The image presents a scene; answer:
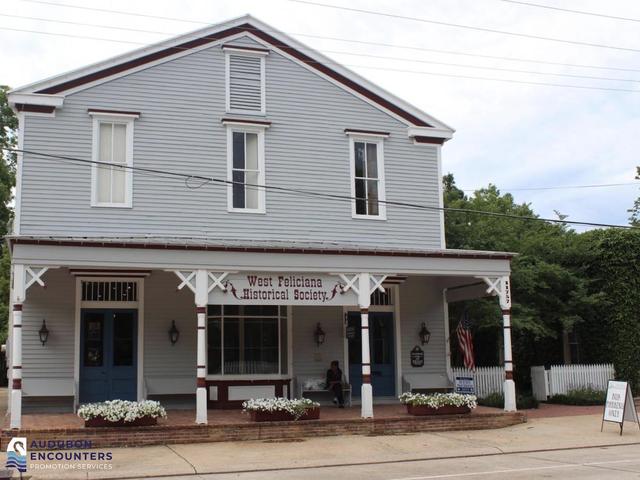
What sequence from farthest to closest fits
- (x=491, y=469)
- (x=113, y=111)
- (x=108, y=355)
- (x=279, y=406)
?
(x=113, y=111)
(x=108, y=355)
(x=279, y=406)
(x=491, y=469)

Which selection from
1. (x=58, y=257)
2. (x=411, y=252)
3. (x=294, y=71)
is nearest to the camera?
(x=58, y=257)

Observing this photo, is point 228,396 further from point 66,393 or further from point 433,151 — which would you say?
point 433,151

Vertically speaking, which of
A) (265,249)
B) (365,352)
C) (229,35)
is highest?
(229,35)

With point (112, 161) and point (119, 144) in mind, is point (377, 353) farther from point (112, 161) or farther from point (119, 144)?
point (119, 144)

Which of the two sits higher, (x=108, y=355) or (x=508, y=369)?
(x=108, y=355)

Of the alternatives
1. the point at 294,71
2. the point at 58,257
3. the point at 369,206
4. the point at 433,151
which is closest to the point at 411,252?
the point at 369,206

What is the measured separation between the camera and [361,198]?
69.0ft

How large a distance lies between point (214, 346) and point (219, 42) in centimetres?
799

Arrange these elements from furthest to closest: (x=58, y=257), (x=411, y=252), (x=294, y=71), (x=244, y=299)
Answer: (x=294, y=71) < (x=411, y=252) < (x=244, y=299) < (x=58, y=257)

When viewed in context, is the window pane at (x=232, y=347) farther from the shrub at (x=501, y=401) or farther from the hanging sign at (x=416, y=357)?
the shrub at (x=501, y=401)

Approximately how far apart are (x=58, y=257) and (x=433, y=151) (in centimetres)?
1106

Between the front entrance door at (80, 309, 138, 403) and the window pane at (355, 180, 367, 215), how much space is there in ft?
21.6

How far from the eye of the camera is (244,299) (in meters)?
17.1

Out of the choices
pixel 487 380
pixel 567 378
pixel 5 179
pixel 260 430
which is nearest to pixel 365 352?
Result: pixel 260 430
